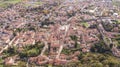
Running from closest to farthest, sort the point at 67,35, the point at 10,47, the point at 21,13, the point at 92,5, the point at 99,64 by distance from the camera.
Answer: the point at 99,64 < the point at 10,47 < the point at 67,35 < the point at 21,13 < the point at 92,5

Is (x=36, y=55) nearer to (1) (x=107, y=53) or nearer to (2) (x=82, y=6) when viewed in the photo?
(1) (x=107, y=53)

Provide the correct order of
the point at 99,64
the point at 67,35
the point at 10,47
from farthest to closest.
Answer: the point at 67,35, the point at 10,47, the point at 99,64

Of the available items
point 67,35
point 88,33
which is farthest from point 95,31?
point 67,35

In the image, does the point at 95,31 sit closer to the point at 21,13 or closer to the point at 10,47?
the point at 10,47

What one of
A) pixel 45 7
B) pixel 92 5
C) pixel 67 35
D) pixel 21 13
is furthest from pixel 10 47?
pixel 92 5

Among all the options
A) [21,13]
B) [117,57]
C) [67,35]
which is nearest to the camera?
[117,57]

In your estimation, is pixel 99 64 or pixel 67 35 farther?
Result: pixel 67 35
